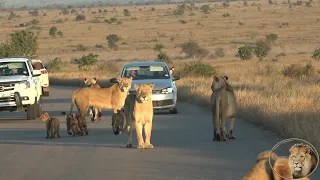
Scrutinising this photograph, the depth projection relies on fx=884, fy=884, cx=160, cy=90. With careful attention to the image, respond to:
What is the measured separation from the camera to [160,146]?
16203 mm

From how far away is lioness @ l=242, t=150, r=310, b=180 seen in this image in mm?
6977

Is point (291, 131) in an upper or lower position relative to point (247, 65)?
upper

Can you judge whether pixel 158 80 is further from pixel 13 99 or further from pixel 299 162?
pixel 299 162

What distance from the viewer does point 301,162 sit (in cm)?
638

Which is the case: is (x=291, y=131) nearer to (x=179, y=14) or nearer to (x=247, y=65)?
(x=247, y=65)

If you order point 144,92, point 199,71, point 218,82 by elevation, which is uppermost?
point 144,92

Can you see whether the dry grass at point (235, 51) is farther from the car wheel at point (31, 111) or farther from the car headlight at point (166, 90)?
the car wheel at point (31, 111)

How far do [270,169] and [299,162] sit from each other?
3.21 ft

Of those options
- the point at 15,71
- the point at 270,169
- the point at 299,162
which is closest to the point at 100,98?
the point at 15,71

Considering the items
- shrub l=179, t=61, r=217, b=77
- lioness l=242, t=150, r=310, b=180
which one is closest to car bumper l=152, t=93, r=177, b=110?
lioness l=242, t=150, r=310, b=180

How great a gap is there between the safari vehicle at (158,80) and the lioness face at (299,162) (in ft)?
56.9

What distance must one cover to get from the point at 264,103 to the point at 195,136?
5.62m

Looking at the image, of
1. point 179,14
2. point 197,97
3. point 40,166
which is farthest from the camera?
point 179,14

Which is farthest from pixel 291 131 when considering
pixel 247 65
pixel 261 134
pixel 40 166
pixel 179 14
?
pixel 179 14
